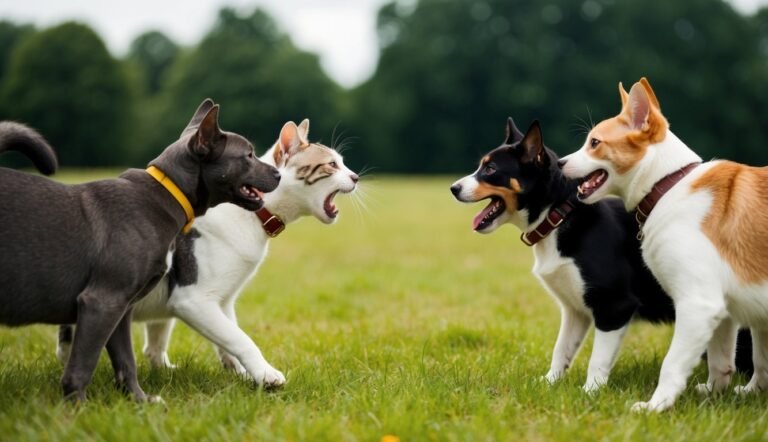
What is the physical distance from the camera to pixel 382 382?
4.33 m

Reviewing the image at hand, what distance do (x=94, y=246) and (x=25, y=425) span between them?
3.03 feet

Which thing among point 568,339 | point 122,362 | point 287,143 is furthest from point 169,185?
point 568,339

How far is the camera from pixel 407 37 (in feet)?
178

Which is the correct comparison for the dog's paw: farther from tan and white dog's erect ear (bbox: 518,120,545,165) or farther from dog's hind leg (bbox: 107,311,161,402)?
tan and white dog's erect ear (bbox: 518,120,545,165)

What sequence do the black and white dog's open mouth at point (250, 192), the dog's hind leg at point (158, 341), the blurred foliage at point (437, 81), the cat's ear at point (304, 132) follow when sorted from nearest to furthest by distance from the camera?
the black and white dog's open mouth at point (250, 192)
the dog's hind leg at point (158, 341)
the cat's ear at point (304, 132)
the blurred foliage at point (437, 81)

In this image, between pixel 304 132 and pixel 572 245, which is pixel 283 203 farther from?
pixel 572 245

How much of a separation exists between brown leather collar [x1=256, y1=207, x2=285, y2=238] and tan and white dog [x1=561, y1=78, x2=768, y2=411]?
1.94 metres

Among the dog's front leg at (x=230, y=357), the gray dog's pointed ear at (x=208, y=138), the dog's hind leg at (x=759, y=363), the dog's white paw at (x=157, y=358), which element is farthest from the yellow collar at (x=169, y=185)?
the dog's hind leg at (x=759, y=363)

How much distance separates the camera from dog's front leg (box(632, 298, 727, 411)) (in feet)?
12.6

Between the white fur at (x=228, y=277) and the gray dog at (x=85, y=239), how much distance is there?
0.49 metres

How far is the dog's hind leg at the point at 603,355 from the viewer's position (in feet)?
14.8

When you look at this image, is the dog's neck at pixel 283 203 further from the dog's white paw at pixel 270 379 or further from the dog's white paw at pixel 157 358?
the dog's white paw at pixel 157 358

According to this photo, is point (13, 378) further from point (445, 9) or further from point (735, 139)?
point (445, 9)

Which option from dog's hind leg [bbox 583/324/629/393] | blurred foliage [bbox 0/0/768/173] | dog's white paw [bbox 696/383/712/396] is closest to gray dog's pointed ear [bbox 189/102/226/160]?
dog's hind leg [bbox 583/324/629/393]
